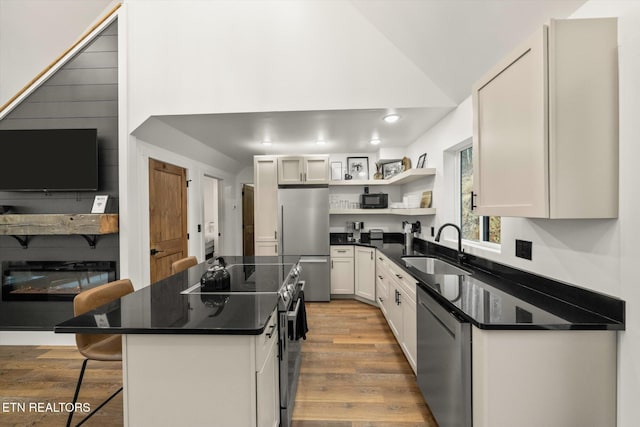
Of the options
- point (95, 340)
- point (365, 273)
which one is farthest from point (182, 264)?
point (365, 273)

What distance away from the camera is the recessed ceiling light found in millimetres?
2961

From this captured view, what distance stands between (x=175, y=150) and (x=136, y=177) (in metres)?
Answer: 0.83

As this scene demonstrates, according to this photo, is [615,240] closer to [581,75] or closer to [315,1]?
[581,75]

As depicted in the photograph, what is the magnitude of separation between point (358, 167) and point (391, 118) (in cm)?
176

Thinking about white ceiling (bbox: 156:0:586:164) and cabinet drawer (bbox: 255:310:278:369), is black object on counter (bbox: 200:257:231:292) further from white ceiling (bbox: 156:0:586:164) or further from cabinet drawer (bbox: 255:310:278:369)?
white ceiling (bbox: 156:0:586:164)

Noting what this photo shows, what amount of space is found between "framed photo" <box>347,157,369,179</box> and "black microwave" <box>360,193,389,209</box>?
489 mm

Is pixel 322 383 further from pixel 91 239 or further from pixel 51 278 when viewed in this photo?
pixel 51 278

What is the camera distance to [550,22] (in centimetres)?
119

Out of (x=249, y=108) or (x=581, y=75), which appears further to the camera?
(x=249, y=108)

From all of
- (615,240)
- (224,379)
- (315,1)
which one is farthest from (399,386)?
(315,1)

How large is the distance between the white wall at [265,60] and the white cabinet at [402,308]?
1.66 m

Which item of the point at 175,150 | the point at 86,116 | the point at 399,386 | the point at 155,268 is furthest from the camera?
the point at 175,150

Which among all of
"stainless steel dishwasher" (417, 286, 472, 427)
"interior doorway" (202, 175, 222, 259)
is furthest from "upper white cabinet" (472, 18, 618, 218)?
"interior doorway" (202, 175, 222, 259)

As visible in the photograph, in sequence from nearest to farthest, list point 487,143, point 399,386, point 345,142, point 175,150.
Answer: point 487,143 < point 399,386 < point 175,150 < point 345,142
